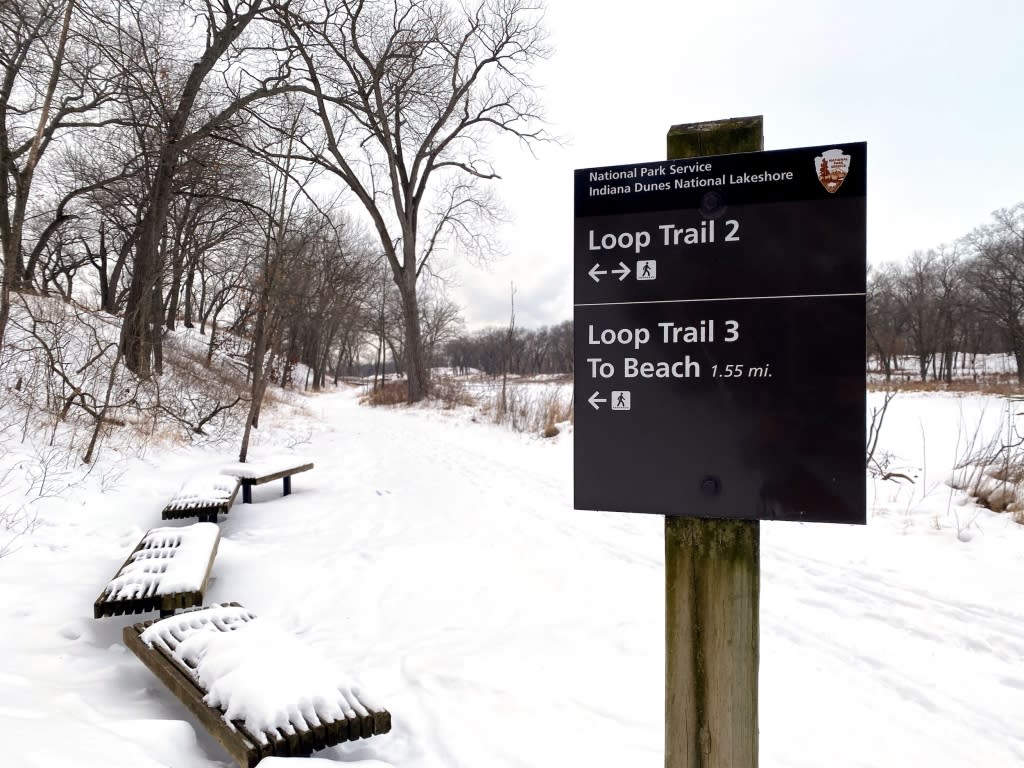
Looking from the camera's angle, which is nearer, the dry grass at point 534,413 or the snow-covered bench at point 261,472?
the snow-covered bench at point 261,472

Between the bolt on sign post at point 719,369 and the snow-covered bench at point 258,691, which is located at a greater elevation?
the bolt on sign post at point 719,369

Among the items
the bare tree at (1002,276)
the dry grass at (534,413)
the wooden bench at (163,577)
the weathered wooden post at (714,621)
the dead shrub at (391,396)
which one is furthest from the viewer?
the bare tree at (1002,276)

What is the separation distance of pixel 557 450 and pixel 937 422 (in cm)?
1006

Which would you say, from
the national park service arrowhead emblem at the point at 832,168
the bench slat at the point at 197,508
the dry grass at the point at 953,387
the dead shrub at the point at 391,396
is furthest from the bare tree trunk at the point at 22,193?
the dry grass at the point at 953,387

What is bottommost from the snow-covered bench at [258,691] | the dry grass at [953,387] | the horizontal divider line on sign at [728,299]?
the snow-covered bench at [258,691]

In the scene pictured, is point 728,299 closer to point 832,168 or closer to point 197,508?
point 832,168

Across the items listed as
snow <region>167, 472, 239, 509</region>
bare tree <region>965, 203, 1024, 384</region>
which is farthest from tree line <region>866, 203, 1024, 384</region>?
snow <region>167, 472, 239, 509</region>

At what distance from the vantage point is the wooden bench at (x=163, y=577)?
3416 mm

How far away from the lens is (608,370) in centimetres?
171

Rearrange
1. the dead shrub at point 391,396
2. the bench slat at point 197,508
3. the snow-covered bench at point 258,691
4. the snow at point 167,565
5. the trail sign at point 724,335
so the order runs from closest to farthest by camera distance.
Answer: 1. the trail sign at point 724,335
2. the snow-covered bench at point 258,691
3. the snow at point 167,565
4. the bench slat at point 197,508
5. the dead shrub at point 391,396

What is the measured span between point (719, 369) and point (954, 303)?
184 feet

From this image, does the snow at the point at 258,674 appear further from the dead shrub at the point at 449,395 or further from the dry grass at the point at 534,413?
the dead shrub at the point at 449,395

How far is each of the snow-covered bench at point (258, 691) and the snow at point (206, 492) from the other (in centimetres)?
297

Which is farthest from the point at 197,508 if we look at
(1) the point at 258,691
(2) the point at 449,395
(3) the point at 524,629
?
(2) the point at 449,395
